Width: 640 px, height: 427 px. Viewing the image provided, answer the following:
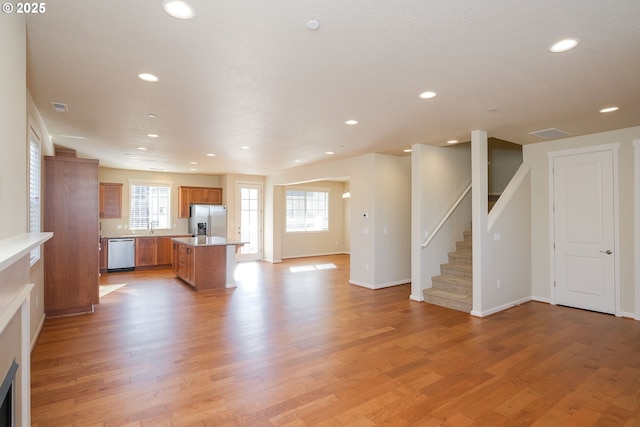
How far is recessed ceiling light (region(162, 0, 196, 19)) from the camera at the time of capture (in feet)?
6.25

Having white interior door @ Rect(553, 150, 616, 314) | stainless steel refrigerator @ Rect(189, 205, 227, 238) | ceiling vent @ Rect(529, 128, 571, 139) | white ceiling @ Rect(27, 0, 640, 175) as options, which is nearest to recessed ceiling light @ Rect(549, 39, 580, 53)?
white ceiling @ Rect(27, 0, 640, 175)

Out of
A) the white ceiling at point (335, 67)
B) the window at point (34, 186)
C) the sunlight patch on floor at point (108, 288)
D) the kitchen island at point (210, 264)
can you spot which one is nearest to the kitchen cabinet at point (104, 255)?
the sunlight patch on floor at point (108, 288)

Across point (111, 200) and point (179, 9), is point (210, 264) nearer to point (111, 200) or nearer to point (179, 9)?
point (111, 200)

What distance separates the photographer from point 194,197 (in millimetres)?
9711

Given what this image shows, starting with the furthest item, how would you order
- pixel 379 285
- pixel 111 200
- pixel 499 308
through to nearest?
pixel 111 200 → pixel 379 285 → pixel 499 308

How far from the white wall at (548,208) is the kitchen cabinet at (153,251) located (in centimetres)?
842

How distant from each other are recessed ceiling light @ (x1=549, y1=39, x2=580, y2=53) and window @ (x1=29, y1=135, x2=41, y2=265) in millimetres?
4925

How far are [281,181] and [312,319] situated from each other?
5613 millimetres

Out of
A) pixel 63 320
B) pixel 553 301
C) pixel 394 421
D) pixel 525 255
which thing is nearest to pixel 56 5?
pixel 394 421

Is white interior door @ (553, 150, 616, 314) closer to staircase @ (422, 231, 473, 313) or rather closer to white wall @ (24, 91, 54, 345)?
staircase @ (422, 231, 473, 313)

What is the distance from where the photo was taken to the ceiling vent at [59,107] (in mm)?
3703

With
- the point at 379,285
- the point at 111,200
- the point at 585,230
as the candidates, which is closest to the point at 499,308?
the point at 585,230

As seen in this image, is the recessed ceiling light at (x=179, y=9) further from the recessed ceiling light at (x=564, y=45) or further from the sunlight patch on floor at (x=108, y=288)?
the sunlight patch on floor at (x=108, y=288)

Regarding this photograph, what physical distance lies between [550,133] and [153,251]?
8988mm
